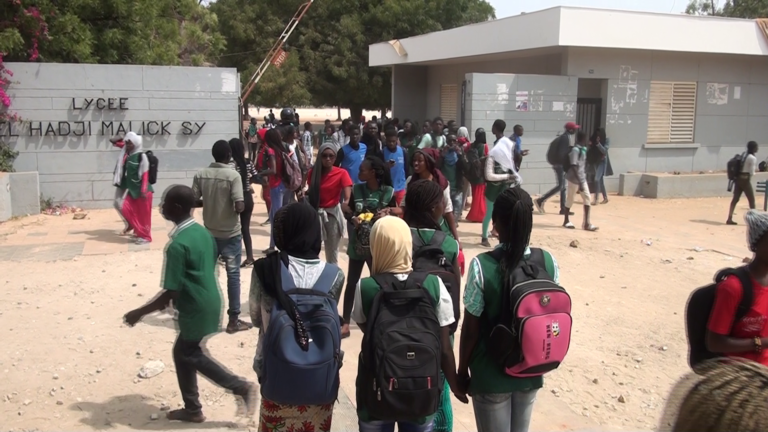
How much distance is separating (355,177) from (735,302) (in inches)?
216

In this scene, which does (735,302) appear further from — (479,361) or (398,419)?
(398,419)

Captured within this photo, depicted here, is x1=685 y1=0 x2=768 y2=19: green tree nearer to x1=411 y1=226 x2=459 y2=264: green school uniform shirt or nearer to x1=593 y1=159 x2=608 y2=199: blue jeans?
x1=593 y1=159 x2=608 y2=199: blue jeans

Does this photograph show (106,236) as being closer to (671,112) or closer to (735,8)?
(671,112)

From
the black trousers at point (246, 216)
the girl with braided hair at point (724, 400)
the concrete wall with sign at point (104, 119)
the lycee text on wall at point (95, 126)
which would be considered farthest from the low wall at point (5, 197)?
the girl with braided hair at point (724, 400)

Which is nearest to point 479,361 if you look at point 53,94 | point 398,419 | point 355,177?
point 398,419

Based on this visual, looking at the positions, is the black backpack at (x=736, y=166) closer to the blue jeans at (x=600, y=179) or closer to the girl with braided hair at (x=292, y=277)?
the blue jeans at (x=600, y=179)


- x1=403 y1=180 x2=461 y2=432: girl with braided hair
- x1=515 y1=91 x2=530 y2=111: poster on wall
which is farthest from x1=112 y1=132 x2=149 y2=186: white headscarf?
x1=515 y1=91 x2=530 y2=111: poster on wall

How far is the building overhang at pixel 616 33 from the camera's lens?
14242 millimetres

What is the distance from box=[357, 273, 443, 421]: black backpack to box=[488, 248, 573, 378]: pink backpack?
11.4 inches

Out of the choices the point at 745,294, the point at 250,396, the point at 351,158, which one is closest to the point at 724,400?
the point at 745,294

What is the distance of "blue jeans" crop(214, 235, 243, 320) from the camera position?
5.70 m

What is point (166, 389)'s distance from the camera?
4.71 metres

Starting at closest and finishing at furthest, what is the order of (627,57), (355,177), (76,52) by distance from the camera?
(355,177), (76,52), (627,57)

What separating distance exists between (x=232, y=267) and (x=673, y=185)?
39.8ft
